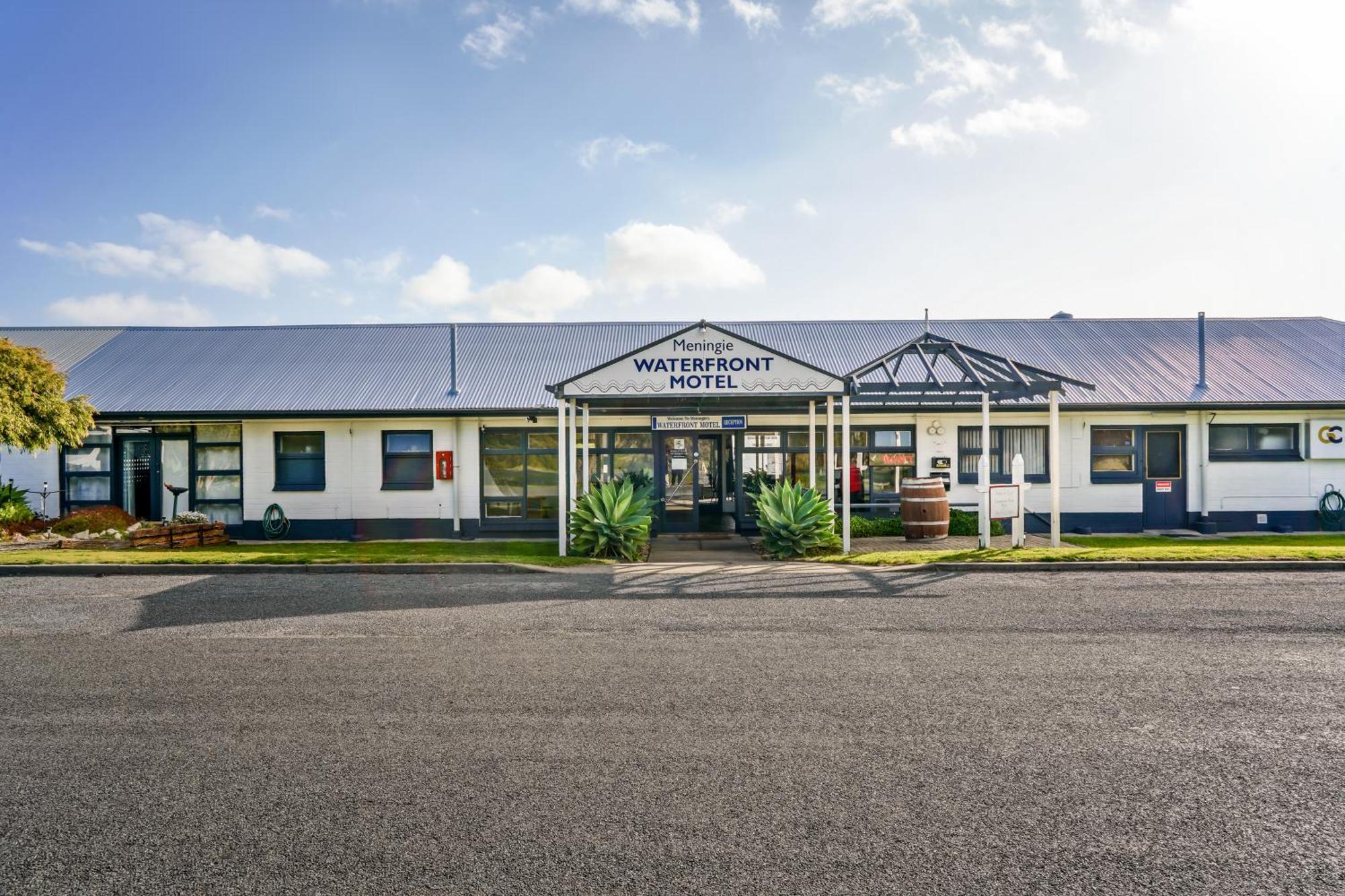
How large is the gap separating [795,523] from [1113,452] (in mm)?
9540

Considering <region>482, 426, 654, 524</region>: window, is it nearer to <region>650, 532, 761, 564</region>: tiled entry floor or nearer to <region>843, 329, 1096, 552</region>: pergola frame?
<region>650, 532, 761, 564</region>: tiled entry floor

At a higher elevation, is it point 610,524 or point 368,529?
point 610,524

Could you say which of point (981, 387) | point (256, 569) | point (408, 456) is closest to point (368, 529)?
point (408, 456)

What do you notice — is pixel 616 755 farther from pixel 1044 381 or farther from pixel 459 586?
pixel 1044 381

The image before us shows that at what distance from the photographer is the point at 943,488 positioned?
15.3 m

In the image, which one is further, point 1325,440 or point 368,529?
point 1325,440

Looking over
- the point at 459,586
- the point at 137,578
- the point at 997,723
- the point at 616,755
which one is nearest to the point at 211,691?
the point at 616,755

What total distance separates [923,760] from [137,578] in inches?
461

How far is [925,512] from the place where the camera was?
1491cm

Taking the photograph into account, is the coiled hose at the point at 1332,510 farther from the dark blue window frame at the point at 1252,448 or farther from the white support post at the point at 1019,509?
the white support post at the point at 1019,509

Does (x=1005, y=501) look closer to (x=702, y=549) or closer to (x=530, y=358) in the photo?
(x=702, y=549)

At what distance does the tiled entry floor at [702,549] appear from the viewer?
13288 millimetres

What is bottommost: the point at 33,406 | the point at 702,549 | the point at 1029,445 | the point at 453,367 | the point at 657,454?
the point at 702,549

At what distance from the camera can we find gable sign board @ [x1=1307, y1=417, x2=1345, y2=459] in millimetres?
17672
